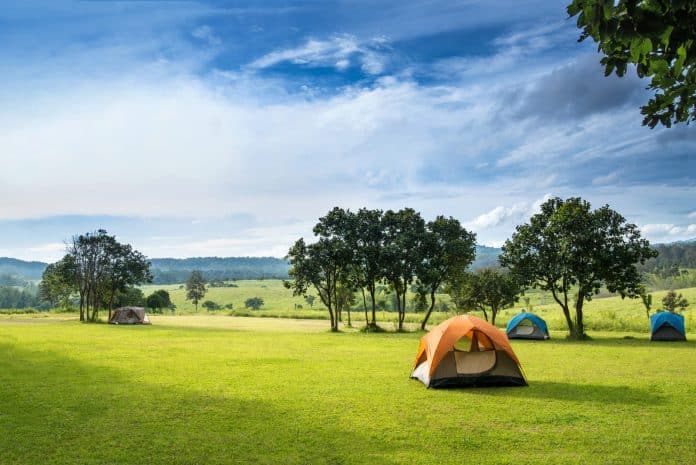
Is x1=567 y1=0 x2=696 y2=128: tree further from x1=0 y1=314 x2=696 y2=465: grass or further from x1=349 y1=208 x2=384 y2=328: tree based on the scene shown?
x1=349 y1=208 x2=384 y2=328: tree

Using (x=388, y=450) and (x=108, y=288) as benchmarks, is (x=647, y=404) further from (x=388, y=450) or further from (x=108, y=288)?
(x=108, y=288)

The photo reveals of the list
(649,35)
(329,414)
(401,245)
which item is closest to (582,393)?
(329,414)

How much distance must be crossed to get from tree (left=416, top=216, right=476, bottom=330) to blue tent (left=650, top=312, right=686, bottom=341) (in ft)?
59.0

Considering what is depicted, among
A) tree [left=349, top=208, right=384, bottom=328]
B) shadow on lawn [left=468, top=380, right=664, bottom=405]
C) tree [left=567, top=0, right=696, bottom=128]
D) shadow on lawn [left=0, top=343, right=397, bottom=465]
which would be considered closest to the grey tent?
tree [left=349, top=208, right=384, bottom=328]

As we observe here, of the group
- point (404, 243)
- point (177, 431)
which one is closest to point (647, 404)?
point (177, 431)

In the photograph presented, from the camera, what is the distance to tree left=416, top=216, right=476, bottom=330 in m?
55.0

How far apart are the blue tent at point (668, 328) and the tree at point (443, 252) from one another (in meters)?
18.0

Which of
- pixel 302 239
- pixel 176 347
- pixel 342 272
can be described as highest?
pixel 302 239

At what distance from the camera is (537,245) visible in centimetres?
4525

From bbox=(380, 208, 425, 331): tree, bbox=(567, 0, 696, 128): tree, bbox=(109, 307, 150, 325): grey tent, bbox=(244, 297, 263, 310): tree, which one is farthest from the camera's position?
bbox=(244, 297, 263, 310): tree

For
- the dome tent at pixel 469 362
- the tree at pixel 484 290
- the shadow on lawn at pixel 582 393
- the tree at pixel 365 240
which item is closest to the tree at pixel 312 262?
the tree at pixel 365 240

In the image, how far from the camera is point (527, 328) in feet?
143

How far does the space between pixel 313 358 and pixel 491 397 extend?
13565mm

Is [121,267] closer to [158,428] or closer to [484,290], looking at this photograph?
[484,290]
